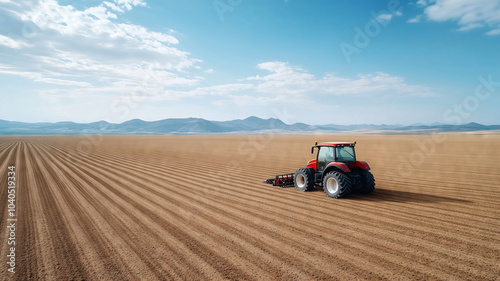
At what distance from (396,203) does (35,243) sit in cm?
863

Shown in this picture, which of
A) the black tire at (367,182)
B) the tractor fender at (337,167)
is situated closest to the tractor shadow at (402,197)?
the black tire at (367,182)

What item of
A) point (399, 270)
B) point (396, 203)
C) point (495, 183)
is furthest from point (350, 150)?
point (495, 183)

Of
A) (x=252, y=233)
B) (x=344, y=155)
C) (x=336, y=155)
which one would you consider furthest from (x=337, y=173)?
(x=252, y=233)

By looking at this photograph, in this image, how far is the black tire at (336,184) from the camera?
7.49m

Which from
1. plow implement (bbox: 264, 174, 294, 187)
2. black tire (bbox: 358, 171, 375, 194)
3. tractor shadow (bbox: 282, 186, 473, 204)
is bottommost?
tractor shadow (bbox: 282, 186, 473, 204)

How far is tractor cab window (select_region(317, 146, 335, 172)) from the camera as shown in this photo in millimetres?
8453

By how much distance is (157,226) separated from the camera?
18.8 ft

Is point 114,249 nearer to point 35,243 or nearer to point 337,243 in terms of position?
point 35,243

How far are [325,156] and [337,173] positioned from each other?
1.08m

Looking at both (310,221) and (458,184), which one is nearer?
(310,221)

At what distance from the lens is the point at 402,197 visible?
7855 millimetres

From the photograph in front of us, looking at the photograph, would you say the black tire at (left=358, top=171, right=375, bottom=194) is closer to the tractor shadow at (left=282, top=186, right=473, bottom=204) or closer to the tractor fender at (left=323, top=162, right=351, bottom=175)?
the tractor shadow at (left=282, top=186, right=473, bottom=204)

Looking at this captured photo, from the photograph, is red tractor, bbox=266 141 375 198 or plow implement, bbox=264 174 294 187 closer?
red tractor, bbox=266 141 375 198

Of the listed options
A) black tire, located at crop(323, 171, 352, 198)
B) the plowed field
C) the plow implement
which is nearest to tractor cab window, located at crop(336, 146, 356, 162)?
black tire, located at crop(323, 171, 352, 198)
